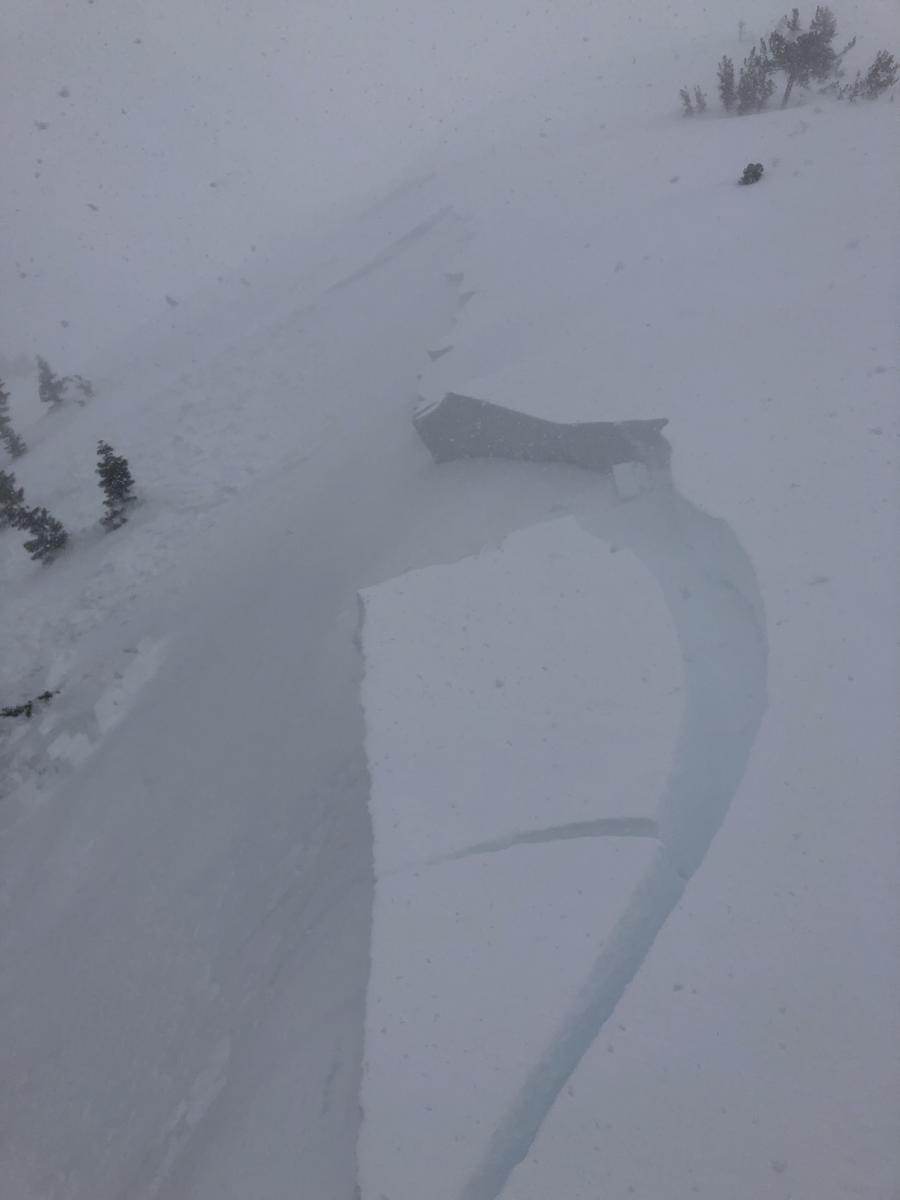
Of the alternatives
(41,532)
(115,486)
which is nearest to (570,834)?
(115,486)

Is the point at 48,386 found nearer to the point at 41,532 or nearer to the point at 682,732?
the point at 41,532

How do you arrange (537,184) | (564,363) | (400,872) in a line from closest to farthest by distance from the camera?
(400,872) < (564,363) < (537,184)

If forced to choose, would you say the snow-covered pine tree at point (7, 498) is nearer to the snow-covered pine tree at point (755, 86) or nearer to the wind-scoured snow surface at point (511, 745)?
the wind-scoured snow surface at point (511, 745)

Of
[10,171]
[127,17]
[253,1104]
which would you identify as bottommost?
[253,1104]

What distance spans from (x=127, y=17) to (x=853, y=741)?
33.0 m

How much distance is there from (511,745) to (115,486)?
20.6 ft

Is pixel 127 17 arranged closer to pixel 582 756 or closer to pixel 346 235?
pixel 346 235

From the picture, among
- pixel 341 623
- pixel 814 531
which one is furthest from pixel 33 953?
pixel 814 531

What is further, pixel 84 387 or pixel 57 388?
pixel 57 388

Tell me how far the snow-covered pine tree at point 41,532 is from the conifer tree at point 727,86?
9.85 m

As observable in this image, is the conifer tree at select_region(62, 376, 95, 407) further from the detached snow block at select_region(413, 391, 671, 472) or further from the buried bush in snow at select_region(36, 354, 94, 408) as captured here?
the detached snow block at select_region(413, 391, 671, 472)

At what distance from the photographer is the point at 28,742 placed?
6.45 metres

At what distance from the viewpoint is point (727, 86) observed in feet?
29.2

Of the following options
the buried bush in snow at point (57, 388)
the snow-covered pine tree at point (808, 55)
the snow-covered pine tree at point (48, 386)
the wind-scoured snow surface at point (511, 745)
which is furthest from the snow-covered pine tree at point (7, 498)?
the snow-covered pine tree at point (808, 55)
